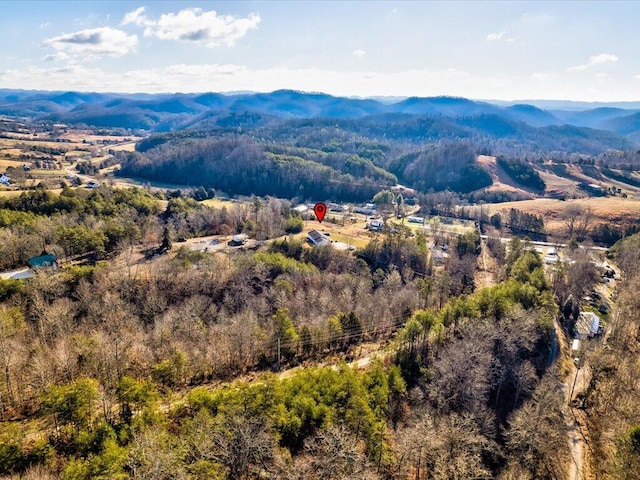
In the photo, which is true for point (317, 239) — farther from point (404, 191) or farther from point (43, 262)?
point (404, 191)

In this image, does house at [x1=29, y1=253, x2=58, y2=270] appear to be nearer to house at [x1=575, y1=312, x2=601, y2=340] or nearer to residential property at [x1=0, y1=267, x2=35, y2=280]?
residential property at [x1=0, y1=267, x2=35, y2=280]

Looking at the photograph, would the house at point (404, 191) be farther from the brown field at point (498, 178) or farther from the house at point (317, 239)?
the house at point (317, 239)

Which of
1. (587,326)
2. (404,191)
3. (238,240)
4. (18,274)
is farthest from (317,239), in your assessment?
(404,191)

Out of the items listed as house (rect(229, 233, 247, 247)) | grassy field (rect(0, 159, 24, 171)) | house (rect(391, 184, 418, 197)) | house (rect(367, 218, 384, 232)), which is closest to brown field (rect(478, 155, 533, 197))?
house (rect(391, 184, 418, 197))

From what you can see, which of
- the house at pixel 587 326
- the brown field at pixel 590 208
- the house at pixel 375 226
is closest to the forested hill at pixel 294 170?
the brown field at pixel 590 208

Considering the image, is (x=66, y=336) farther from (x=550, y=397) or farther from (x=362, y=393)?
(x=550, y=397)
